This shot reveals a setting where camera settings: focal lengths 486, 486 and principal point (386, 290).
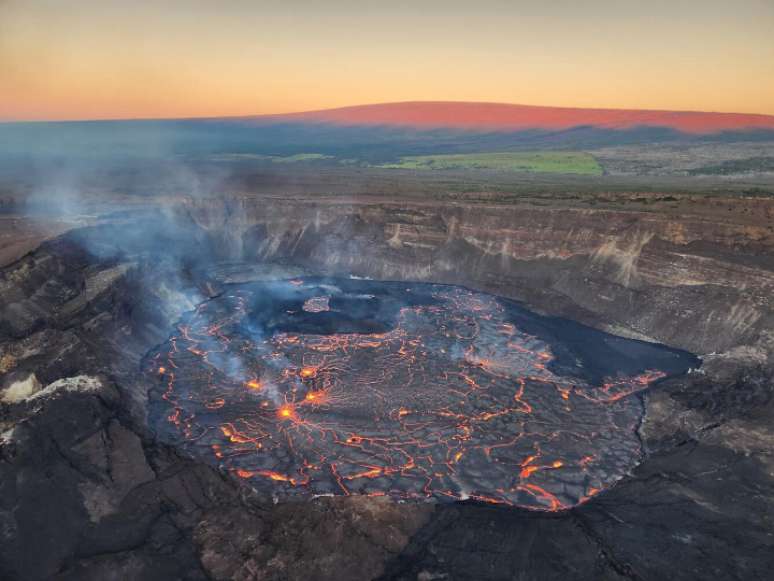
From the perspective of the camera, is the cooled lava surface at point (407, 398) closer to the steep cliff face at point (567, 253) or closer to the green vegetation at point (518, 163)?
the steep cliff face at point (567, 253)

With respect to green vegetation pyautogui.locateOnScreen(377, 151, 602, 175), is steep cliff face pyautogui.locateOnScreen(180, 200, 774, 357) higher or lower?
lower

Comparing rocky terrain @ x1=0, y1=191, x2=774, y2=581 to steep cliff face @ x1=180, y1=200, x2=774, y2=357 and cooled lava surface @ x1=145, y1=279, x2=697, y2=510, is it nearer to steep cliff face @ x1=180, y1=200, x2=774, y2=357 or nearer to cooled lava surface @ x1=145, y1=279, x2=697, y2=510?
steep cliff face @ x1=180, y1=200, x2=774, y2=357

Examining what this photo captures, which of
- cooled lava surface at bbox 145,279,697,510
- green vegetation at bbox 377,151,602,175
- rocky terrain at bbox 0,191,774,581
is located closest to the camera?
rocky terrain at bbox 0,191,774,581

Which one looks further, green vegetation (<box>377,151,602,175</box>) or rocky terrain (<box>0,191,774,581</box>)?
green vegetation (<box>377,151,602,175</box>)

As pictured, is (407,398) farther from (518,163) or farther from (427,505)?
(518,163)

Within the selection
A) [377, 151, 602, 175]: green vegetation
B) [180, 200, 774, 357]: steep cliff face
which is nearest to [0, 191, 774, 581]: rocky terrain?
[180, 200, 774, 357]: steep cliff face

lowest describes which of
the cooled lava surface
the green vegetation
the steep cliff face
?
the cooled lava surface

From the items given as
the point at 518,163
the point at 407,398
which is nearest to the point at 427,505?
the point at 407,398

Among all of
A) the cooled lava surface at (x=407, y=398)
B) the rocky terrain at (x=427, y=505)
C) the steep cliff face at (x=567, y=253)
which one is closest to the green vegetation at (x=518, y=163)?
the rocky terrain at (x=427, y=505)
